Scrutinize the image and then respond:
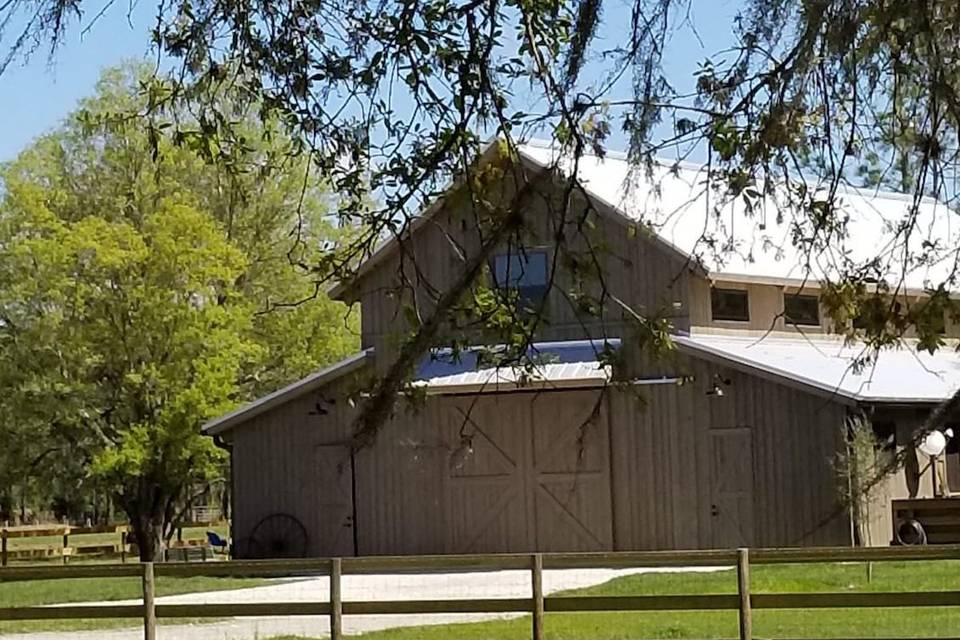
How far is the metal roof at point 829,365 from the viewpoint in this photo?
23750 millimetres

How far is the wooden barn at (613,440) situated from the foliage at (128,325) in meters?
4.82

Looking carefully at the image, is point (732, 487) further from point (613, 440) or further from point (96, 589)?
point (96, 589)

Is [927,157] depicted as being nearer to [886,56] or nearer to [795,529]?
[886,56]

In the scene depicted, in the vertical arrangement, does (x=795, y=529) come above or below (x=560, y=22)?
below

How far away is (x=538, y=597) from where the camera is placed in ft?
49.0

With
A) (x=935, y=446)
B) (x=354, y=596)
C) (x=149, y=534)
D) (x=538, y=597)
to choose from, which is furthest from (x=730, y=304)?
(x=149, y=534)

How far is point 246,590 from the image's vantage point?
78.9 feet

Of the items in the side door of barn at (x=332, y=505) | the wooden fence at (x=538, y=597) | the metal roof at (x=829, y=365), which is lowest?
the wooden fence at (x=538, y=597)

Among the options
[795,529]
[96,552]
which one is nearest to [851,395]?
[795,529]

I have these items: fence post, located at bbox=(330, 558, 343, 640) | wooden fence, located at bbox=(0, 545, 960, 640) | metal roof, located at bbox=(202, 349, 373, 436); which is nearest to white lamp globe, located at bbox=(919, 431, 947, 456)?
wooden fence, located at bbox=(0, 545, 960, 640)

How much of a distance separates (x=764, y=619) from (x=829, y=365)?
9.23m

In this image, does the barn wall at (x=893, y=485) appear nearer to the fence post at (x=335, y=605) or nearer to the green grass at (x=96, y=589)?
the green grass at (x=96, y=589)

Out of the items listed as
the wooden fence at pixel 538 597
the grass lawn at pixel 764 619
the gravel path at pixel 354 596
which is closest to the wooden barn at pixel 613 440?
the gravel path at pixel 354 596

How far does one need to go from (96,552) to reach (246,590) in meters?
20.8
